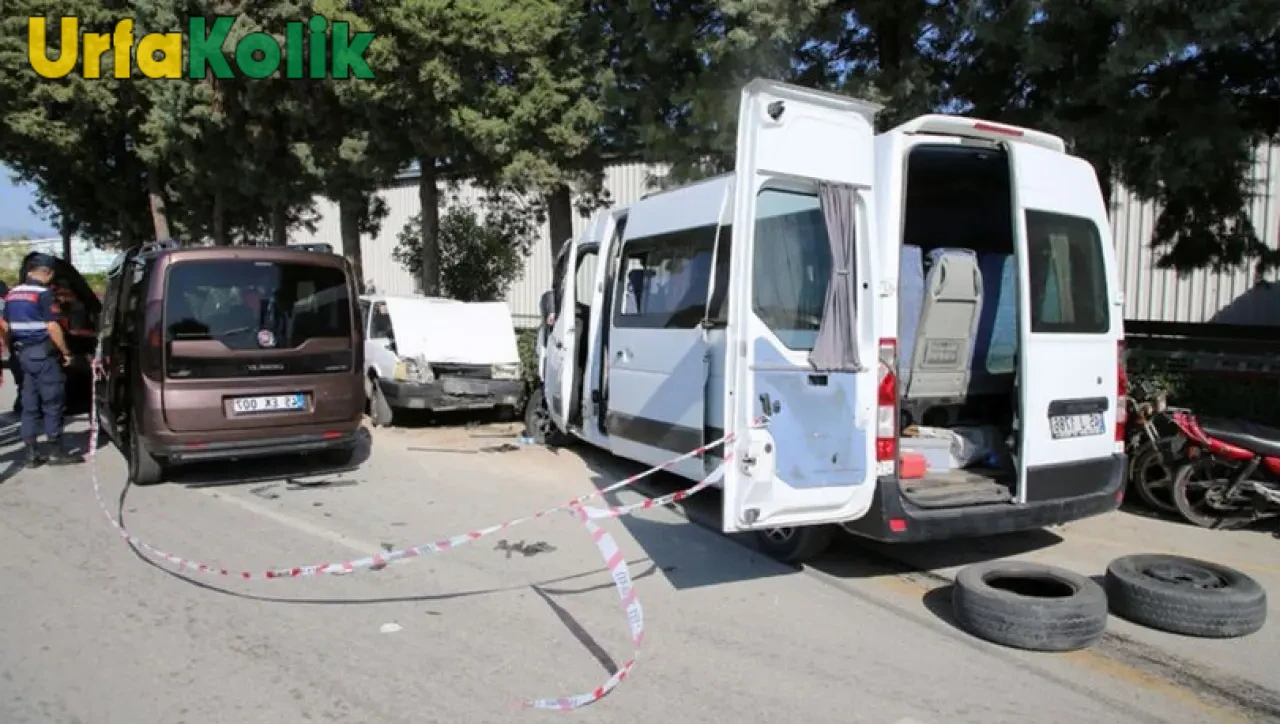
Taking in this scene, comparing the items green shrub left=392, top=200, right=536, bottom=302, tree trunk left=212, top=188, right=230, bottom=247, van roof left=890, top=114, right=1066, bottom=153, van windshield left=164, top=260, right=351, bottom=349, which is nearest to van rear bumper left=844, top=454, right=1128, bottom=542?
van roof left=890, top=114, right=1066, bottom=153

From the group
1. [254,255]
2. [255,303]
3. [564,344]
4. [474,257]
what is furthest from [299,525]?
[474,257]

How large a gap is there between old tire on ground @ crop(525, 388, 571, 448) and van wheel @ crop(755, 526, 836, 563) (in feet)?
14.1

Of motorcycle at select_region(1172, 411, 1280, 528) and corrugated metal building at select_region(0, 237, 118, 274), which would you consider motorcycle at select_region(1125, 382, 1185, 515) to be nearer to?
motorcycle at select_region(1172, 411, 1280, 528)

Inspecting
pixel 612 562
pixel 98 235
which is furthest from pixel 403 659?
pixel 98 235

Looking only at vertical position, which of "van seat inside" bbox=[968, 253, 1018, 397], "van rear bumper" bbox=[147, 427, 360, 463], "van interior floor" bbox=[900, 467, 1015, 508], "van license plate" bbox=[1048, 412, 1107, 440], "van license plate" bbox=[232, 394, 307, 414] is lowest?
"van rear bumper" bbox=[147, 427, 360, 463]

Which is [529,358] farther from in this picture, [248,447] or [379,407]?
[248,447]

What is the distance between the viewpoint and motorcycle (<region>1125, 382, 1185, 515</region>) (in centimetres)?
641

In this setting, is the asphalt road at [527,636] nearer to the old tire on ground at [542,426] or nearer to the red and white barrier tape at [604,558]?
the red and white barrier tape at [604,558]

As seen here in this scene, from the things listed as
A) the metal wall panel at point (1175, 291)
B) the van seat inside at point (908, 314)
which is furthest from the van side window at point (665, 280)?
the metal wall panel at point (1175, 291)

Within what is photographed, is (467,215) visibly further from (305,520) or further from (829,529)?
(829,529)

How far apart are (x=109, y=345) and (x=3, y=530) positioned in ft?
9.19

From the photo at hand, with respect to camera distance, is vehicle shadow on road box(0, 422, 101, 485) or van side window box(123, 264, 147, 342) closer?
van side window box(123, 264, 147, 342)

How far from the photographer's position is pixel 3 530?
6.04 meters

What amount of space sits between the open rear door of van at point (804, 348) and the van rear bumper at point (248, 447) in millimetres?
4547
